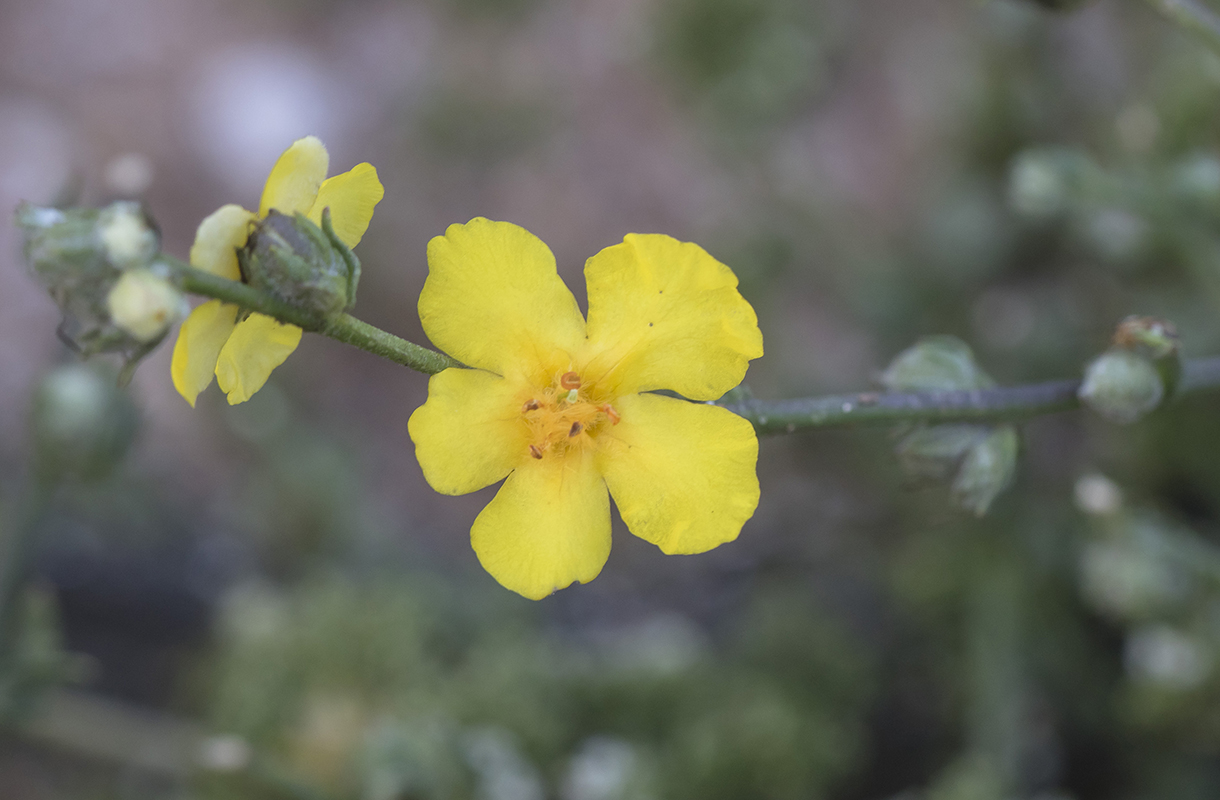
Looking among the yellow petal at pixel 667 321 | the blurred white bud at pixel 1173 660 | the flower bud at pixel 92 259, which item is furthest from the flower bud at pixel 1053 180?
the flower bud at pixel 92 259

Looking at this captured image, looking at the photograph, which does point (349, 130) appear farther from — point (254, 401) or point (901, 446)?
point (901, 446)

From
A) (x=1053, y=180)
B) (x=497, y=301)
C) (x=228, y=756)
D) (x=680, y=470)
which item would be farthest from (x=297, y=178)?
(x=1053, y=180)

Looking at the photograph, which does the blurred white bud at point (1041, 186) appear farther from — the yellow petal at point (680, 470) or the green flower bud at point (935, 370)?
the yellow petal at point (680, 470)

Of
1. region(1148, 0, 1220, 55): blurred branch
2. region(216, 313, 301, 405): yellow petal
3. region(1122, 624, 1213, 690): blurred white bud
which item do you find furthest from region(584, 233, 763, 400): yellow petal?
region(1122, 624, 1213, 690): blurred white bud

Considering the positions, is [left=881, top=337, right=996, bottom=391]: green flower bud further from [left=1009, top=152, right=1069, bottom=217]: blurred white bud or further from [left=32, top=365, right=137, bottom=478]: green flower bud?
[left=32, top=365, right=137, bottom=478]: green flower bud

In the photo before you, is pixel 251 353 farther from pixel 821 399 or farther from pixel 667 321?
pixel 821 399
